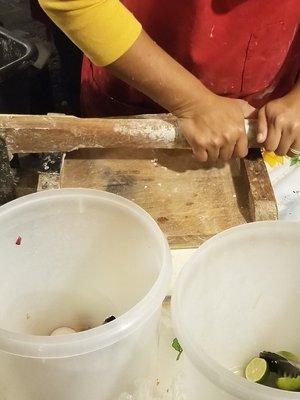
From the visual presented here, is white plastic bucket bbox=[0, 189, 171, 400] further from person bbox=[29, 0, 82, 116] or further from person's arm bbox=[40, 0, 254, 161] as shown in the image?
person bbox=[29, 0, 82, 116]

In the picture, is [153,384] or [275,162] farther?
[275,162]

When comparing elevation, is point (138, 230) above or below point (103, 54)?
below

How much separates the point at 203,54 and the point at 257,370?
588mm

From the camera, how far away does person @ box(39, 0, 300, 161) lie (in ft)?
2.96

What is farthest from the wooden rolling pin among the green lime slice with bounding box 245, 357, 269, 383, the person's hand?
the green lime slice with bounding box 245, 357, 269, 383

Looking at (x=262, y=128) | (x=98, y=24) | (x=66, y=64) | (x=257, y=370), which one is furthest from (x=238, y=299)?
(x=66, y=64)

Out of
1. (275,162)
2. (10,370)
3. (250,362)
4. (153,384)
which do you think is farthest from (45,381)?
(275,162)

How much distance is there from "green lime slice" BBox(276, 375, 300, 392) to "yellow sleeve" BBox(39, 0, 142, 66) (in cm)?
57

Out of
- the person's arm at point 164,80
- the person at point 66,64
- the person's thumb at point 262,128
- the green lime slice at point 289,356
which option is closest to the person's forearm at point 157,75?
the person's arm at point 164,80

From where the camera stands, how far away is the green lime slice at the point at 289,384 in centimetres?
77

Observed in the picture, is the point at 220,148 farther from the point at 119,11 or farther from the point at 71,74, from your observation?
the point at 71,74

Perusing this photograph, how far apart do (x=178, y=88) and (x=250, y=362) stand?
0.48 metres

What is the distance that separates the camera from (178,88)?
972 millimetres

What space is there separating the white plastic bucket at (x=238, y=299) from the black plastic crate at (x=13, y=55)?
0.87m
